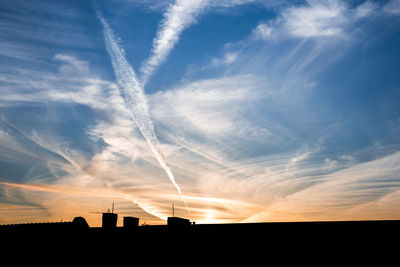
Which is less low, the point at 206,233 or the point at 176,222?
the point at 176,222

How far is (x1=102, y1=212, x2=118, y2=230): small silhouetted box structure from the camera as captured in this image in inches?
883

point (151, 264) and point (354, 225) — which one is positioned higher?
point (354, 225)

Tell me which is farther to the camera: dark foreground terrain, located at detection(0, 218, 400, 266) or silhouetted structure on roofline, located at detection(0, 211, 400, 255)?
silhouetted structure on roofline, located at detection(0, 211, 400, 255)

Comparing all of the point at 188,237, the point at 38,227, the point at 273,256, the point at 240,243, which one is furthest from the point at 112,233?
the point at 273,256

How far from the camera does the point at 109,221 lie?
74.1ft

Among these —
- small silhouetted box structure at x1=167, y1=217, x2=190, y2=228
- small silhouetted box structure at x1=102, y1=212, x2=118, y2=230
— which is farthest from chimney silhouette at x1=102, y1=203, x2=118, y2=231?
small silhouetted box structure at x1=167, y1=217, x2=190, y2=228

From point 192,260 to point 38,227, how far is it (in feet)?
47.9

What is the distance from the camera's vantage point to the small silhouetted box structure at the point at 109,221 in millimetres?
22422

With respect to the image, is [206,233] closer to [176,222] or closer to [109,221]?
[176,222]

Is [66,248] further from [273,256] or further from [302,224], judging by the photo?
[302,224]

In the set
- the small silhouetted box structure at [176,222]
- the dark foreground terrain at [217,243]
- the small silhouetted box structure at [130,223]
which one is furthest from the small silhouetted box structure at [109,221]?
the small silhouetted box structure at [176,222]

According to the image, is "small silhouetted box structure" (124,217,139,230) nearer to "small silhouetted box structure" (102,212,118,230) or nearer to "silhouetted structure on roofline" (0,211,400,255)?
"silhouetted structure on roofline" (0,211,400,255)

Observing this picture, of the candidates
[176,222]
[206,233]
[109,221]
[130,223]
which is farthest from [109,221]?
[206,233]

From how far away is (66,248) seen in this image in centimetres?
2220
